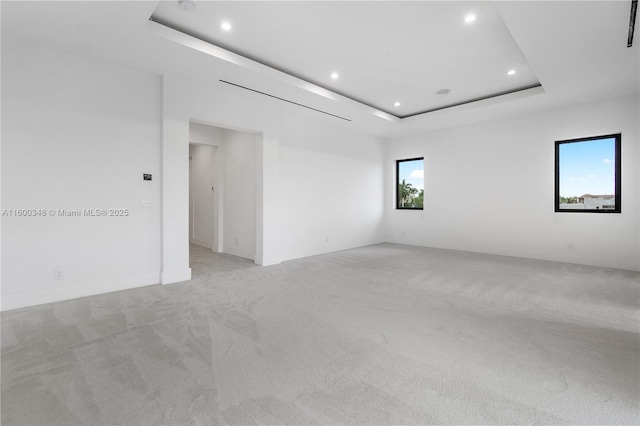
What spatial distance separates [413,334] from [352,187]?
5150mm

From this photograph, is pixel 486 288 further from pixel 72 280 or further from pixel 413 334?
pixel 72 280

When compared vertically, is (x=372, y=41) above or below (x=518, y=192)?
above

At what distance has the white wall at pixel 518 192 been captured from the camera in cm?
511

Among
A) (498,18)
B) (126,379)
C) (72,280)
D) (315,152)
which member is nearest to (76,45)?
(72,280)

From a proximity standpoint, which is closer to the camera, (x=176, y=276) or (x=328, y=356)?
(x=328, y=356)

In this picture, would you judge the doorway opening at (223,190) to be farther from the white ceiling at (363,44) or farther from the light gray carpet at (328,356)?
the light gray carpet at (328,356)

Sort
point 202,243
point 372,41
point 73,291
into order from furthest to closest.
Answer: point 202,243, point 372,41, point 73,291

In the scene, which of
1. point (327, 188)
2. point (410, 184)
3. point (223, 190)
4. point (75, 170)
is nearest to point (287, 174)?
point (327, 188)

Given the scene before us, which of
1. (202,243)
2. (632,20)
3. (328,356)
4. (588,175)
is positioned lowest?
(328,356)

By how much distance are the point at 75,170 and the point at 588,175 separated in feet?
26.7

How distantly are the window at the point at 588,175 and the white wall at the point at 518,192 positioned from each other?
0.43ft

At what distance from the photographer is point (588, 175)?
554 centimetres

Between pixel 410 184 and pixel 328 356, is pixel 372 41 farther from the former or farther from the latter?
pixel 410 184

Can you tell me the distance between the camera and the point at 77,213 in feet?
11.7
